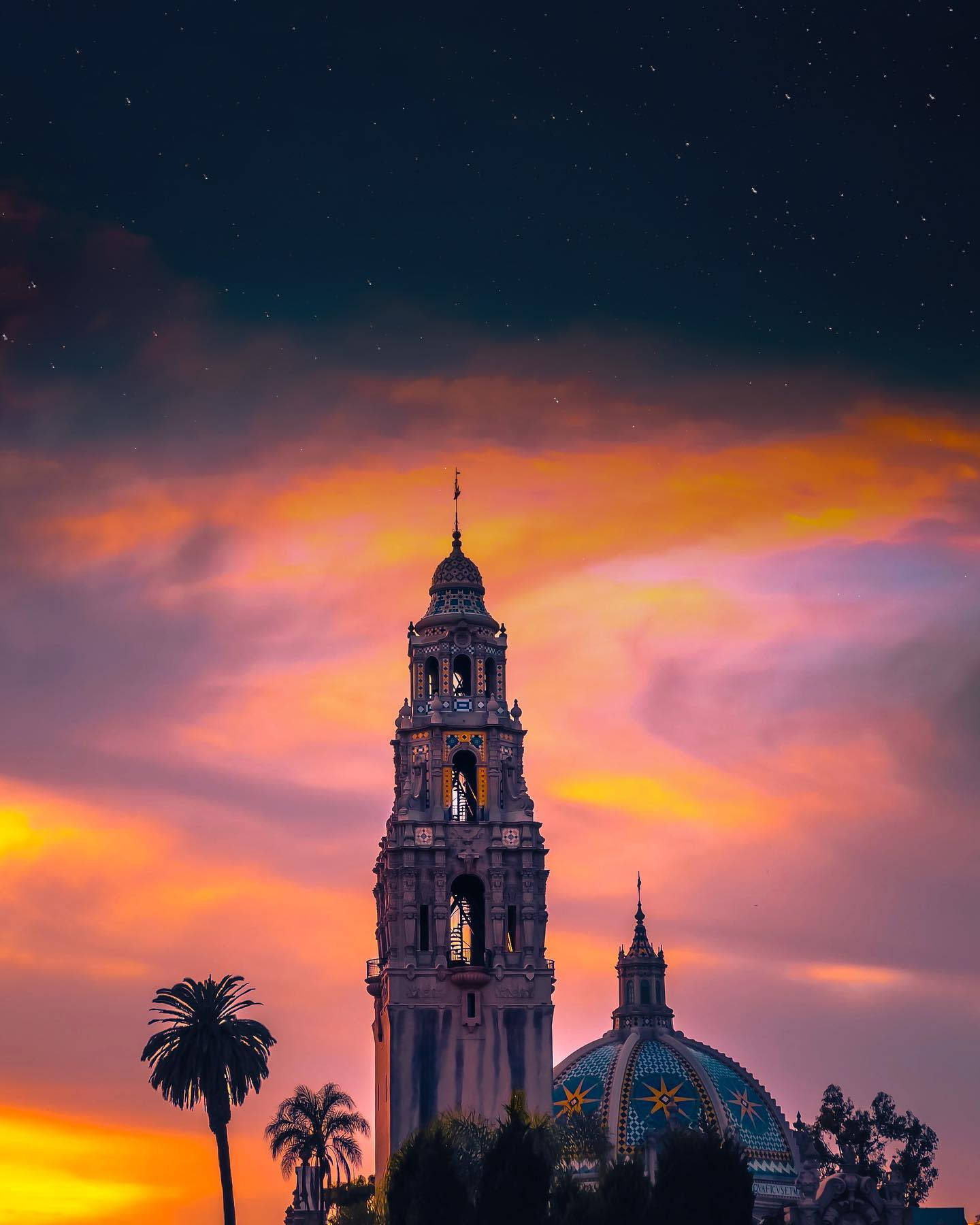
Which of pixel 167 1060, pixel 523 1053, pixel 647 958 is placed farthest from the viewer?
pixel 647 958

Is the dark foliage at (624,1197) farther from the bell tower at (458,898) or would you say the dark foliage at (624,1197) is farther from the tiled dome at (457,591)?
the tiled dome at (457,591)

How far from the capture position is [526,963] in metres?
133

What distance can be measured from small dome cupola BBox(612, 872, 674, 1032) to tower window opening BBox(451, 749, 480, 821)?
4977 centimetres

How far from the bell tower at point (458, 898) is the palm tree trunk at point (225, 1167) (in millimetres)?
17314

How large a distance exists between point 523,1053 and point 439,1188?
38997mm

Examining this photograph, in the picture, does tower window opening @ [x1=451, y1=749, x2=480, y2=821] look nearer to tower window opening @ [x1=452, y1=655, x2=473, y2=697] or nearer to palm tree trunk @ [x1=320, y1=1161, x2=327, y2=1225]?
tower window opening @ [x1=452, y1=655, x2=473, y2=697]

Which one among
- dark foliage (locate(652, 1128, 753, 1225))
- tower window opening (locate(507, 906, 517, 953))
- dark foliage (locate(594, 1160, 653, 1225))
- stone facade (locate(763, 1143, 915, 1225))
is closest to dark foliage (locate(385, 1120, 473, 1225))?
dark foliage (locate(594, 1160, 653, 1225))

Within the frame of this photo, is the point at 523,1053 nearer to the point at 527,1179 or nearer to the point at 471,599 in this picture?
the point at 471,599

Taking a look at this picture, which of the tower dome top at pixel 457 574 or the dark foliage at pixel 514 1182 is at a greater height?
the tower dome top at pixel 457 574

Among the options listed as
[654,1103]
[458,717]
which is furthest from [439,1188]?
[654,1103]

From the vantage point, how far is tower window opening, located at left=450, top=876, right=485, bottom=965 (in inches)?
5344

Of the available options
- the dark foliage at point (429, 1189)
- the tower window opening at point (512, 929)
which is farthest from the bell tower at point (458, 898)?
the dark foliage at point (429, 1189)

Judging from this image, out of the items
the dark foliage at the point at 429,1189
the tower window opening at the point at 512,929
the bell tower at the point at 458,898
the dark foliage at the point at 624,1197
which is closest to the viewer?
the dark foliage at the point at 624,1197

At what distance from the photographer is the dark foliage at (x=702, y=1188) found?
88.2m
